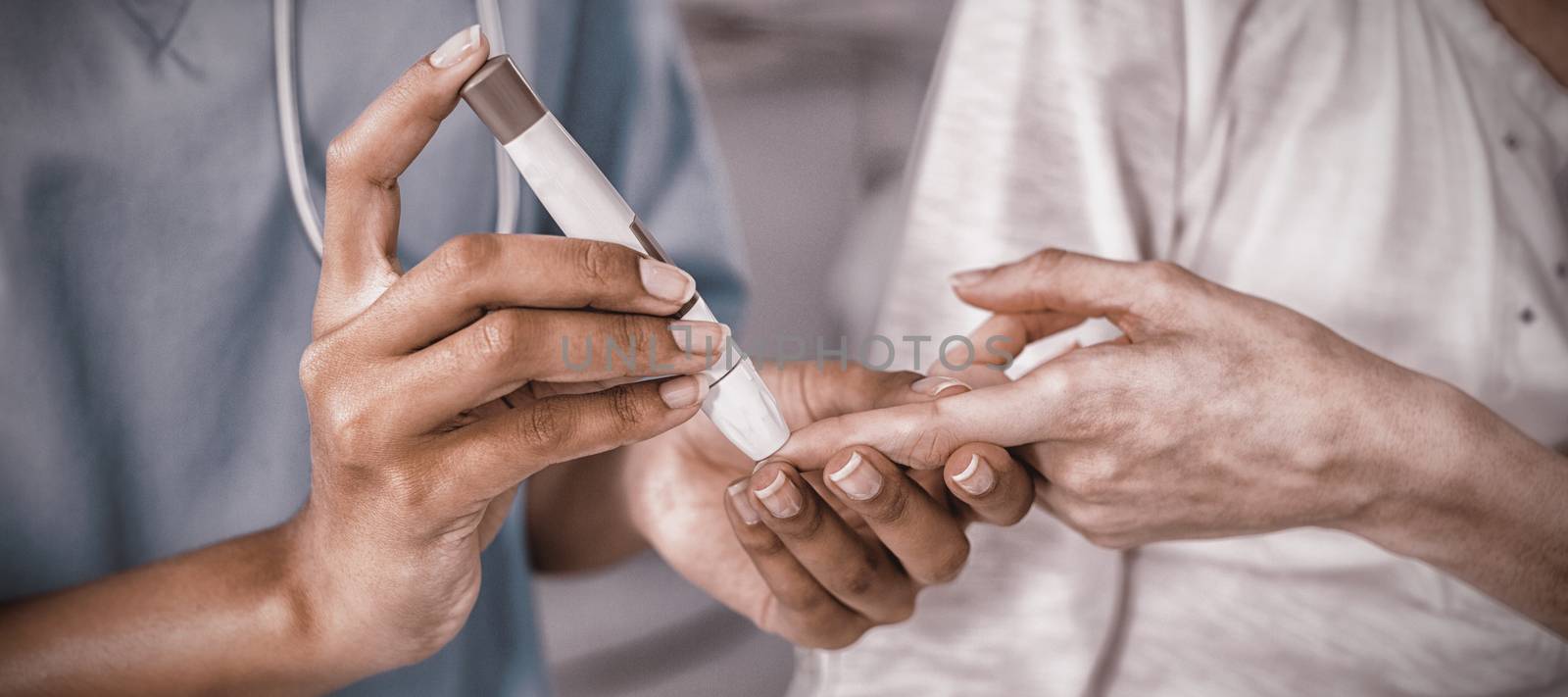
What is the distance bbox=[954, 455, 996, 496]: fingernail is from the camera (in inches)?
15.2

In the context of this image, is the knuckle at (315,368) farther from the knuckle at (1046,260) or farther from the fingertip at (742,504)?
the knuckle at (1046,260)

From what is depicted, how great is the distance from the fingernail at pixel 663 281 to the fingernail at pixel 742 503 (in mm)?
121

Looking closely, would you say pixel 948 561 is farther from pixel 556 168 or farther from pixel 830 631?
pixel 556 168

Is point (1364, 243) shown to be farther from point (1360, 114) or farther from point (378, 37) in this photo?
point (378, 37)

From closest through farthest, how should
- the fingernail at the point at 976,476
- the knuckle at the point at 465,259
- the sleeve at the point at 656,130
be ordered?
the knuckle at the point at 465,259 < the fingernail at the point at 976,476 < the sleeve at the point at 656,130

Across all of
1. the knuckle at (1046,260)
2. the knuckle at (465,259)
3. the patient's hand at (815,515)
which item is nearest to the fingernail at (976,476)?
the patient's hand at (815,515)

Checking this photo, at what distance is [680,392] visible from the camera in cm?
33

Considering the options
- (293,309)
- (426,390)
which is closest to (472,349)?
(426,390)

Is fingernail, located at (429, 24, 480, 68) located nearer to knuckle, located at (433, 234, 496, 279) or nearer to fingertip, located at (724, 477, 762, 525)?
knuckle, located at (433, 234, 496, 279)

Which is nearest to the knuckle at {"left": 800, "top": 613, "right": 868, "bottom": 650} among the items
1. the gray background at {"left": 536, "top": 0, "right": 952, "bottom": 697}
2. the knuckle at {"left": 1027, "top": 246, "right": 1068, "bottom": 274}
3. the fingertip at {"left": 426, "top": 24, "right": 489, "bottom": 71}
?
the gray background at {"left": 536, "top": 0, "right": 952, "bottom": 697}

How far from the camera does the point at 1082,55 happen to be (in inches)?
22.2

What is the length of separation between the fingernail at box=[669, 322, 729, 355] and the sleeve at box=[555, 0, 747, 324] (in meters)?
0.19

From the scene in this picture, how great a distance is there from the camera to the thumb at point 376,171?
301mm

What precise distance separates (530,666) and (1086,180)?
45 centimetres
